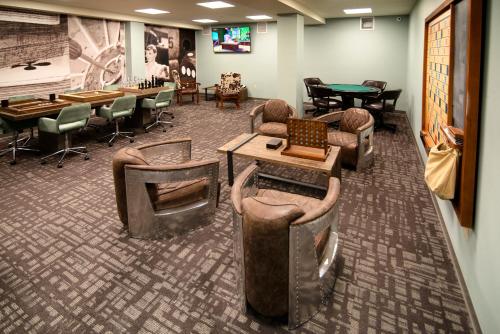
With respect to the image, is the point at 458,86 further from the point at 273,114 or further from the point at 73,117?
the point at 73,117

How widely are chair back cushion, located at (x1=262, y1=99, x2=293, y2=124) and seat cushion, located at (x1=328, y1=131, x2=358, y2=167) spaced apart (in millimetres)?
966

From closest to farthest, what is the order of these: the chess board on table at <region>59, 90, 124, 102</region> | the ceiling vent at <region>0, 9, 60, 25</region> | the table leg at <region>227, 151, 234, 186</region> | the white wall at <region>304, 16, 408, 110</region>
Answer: the table leg at <region>227, 151, 234, 186</region> < the chess board on table at <region>59, 90, 124, 102</region> < the ceiling vent at <region>0, 9, 60, 25</region> < the white wall at <region>304, 16, 408, 110</region>

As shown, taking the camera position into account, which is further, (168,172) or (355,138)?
(355,138)

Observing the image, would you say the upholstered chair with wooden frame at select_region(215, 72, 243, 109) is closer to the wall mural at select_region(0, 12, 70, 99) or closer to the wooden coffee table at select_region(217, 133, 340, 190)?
the wall mural at select_region(0, 12, 70, 99)

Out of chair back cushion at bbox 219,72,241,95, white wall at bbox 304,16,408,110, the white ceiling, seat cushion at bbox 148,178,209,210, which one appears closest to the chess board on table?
the white ceiling

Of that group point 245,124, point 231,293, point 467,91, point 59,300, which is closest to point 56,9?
point 245,124

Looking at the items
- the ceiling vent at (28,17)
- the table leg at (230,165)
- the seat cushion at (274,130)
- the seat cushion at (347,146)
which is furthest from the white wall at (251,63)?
the table leg at (230,165)

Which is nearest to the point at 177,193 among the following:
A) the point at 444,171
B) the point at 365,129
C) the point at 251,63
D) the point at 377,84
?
the point at 444,171

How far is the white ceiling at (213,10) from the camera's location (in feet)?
21.3

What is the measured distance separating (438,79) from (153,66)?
909 centimetres

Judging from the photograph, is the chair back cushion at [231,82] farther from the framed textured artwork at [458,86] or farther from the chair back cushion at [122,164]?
the chair back cushion at [122,164]

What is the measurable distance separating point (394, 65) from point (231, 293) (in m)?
9.01

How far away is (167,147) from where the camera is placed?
11.9 ft

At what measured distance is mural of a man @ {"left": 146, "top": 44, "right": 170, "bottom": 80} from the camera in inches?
418
